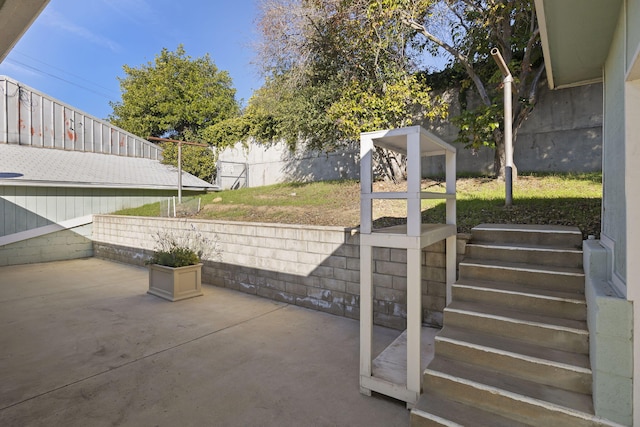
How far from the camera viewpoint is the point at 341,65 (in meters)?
7.73

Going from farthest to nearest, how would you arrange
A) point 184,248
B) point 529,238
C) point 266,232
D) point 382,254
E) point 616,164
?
1. point 184,248
2. point 266,232
3. point 382,254
4. point 529,238
5. point 616,164

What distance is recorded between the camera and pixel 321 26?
279 inches

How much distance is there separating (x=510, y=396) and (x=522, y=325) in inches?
21.8

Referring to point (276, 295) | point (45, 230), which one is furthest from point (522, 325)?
point (45, 230)

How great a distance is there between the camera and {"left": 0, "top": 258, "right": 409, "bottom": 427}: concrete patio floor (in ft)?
7.44

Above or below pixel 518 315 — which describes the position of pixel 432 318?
below

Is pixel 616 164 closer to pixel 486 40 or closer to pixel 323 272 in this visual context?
pixel 323 272

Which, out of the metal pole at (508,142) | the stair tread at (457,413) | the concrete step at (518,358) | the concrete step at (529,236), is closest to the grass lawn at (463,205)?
the metal pole at (508,142)

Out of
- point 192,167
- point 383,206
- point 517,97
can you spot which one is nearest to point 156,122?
point 192,167

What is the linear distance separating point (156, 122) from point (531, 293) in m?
20.0

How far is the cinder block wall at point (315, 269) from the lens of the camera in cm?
363

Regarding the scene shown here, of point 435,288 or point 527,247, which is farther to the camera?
point 435,288

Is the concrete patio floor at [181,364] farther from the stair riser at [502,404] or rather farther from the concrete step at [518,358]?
the concrete step at [518,358]

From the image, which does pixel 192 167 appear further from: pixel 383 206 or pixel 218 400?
pixel 218 400
